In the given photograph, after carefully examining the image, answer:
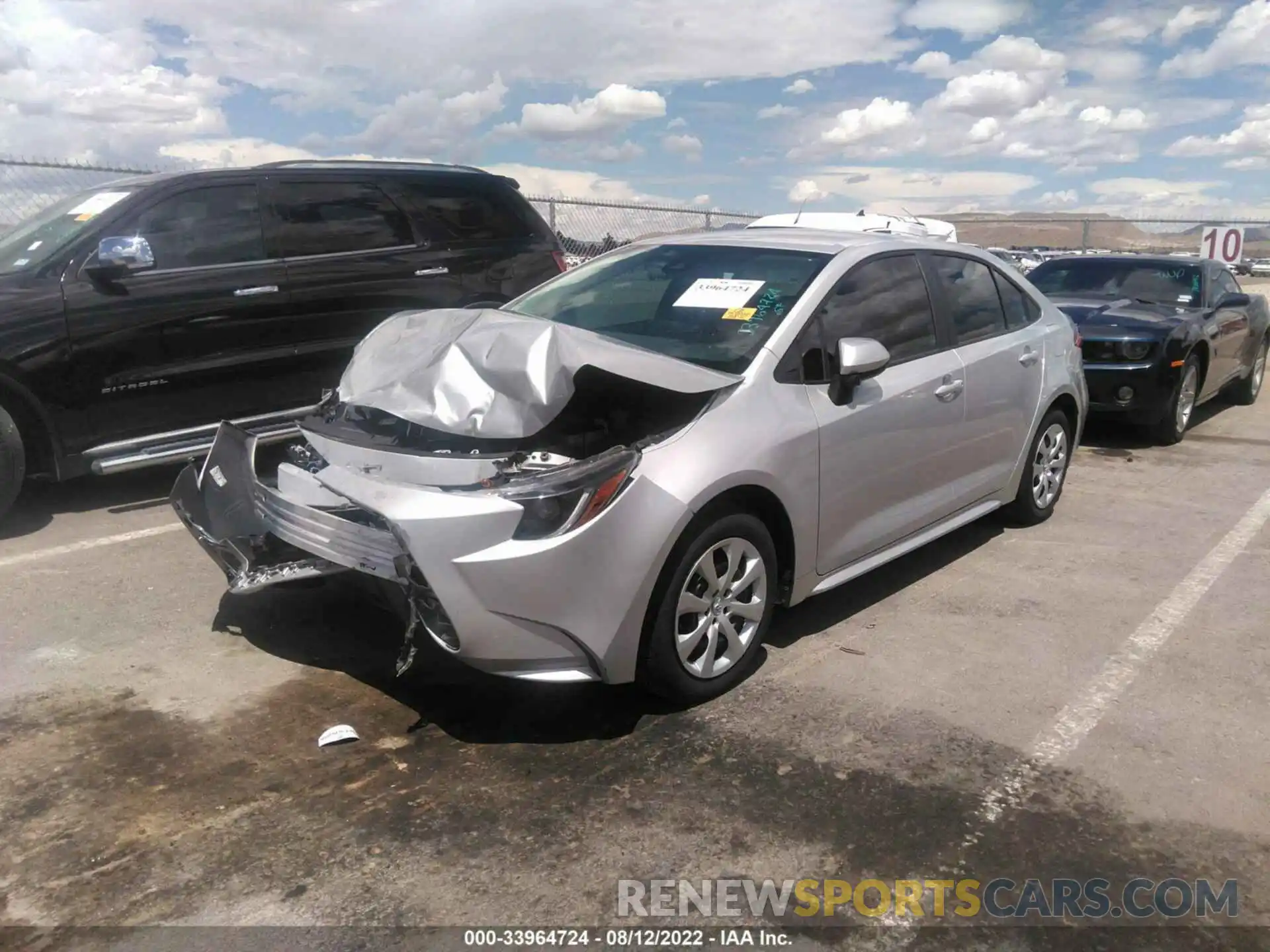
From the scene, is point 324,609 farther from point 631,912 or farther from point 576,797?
point 631,912

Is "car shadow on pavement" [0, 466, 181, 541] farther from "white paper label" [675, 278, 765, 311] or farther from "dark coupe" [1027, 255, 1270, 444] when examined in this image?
"dark coupe" [1027, 255, 1270, 444]

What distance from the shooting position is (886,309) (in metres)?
4.69

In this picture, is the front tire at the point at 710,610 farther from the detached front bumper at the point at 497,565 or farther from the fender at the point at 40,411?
the fender at the point at 40,411

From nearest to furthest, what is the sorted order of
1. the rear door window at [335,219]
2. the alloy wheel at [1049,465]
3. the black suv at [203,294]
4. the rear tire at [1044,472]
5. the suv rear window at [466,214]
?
the black suv at [203,294], the rear tire at [1044,472], the alloy wheel at [1049,465], the rear door window at [335,219], the suv rear window at [466,214]

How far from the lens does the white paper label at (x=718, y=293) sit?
172 inches

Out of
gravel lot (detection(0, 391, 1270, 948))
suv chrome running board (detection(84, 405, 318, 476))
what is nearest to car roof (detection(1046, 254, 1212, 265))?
gravel lot (detection(0, 391, 1270, 948))

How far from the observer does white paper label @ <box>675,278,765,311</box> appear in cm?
438

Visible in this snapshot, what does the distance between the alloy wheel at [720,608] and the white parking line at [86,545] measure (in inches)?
134

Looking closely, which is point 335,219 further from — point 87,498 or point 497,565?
point 497,565

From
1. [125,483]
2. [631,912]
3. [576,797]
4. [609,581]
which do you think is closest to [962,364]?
[609,581]

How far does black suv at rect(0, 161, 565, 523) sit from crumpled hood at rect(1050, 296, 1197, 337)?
4876 millimetres

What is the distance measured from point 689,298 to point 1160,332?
5553 mm

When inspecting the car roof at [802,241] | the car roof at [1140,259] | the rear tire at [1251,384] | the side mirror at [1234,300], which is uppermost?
the car roof at [802,241]

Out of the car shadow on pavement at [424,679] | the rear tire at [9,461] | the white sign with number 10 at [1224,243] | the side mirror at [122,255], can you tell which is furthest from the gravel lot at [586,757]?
the white sign with number 10 at [1224,243]
